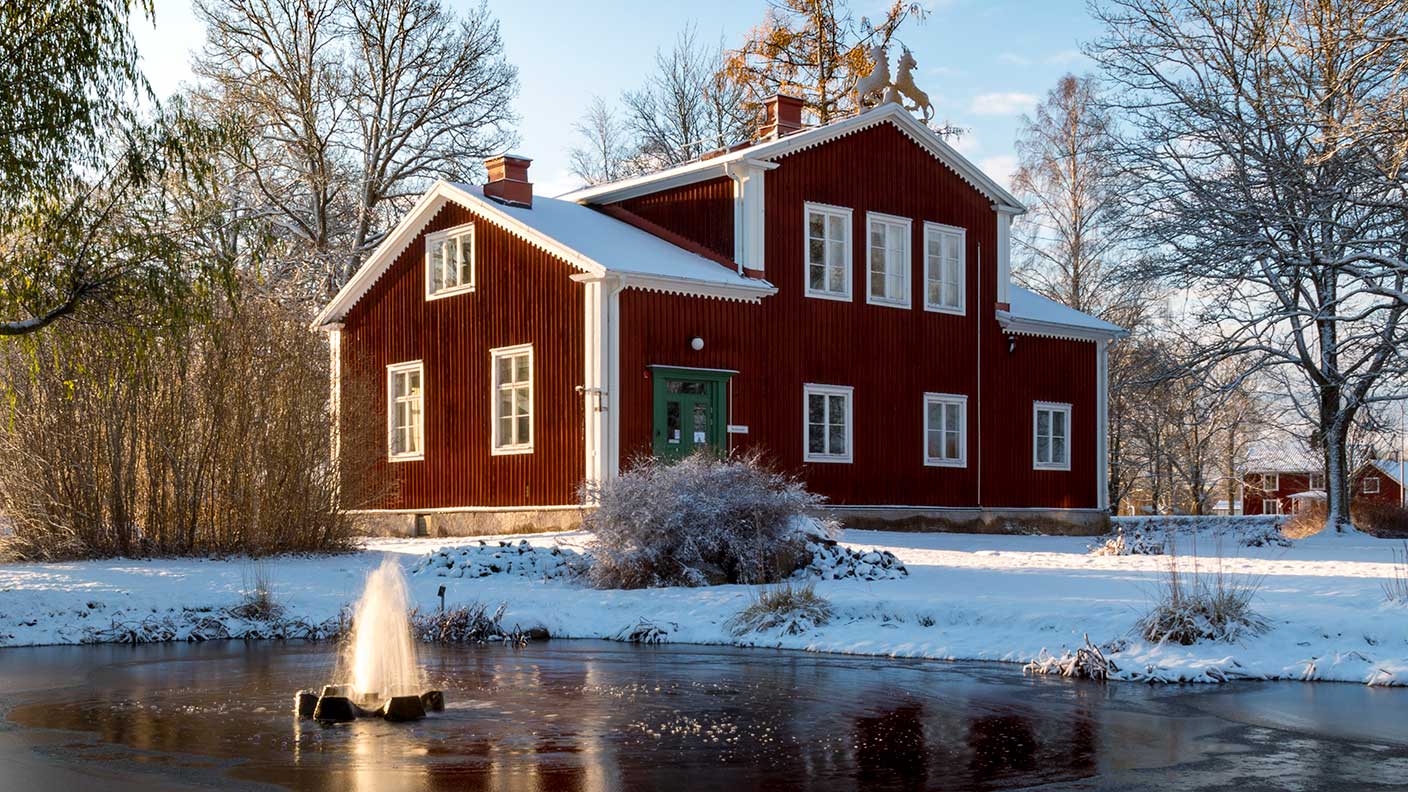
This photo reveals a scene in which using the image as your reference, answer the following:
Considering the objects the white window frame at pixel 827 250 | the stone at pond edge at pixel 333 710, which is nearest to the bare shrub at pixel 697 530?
the stone at pond edge at pixel 333 710

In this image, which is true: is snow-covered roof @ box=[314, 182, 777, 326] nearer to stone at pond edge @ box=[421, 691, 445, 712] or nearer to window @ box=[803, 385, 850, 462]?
window @ box=[803, 385, 850, 462]

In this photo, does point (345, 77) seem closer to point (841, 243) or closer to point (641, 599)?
point (841, 243)

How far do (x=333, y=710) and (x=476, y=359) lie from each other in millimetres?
18606

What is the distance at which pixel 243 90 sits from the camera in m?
37.9

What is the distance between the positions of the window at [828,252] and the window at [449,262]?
606cm

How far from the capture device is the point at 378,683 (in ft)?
37.0

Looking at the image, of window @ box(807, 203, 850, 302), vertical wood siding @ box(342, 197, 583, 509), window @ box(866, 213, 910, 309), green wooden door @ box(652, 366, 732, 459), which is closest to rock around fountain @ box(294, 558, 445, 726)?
vertical wood siding @ box(342, 197, 583, 509)

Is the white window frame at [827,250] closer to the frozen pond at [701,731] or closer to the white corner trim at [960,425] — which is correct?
the white corner trim at [960,425]

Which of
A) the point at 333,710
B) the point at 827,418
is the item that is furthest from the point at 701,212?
the point at 333,710

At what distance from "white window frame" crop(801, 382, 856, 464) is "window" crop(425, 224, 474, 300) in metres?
6.28

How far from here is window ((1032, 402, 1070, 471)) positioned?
32.5 m

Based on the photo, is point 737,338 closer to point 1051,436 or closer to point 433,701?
point 1051,436

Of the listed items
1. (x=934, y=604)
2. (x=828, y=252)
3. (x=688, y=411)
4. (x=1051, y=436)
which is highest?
(x=828, y=252)

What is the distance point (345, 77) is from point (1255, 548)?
77.7ft
